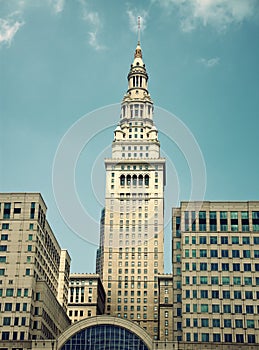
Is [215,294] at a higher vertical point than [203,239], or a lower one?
lower

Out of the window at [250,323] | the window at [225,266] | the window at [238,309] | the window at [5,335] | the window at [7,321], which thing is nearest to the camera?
the window at [5,335]

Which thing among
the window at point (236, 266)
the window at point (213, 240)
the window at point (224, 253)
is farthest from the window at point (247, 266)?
the window at point (213, 240)

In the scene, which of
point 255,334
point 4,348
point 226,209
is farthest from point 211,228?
point 4,348

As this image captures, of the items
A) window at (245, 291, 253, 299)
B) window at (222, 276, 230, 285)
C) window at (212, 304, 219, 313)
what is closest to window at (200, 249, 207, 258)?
window at (222, 276, 230, 285)

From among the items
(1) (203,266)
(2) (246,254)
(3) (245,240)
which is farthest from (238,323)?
(3) (245,240)

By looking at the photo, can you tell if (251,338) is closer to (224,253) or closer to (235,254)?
(235,254)

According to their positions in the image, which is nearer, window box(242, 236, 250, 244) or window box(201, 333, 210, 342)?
window box(201, 333, 210, 342)

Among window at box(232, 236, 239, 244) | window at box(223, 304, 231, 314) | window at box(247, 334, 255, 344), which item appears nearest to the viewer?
window at box(247, 334, 255, 344)

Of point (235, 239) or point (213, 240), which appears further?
point (213, 240)

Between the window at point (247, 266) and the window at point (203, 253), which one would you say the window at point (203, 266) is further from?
the window at point (247, 266)

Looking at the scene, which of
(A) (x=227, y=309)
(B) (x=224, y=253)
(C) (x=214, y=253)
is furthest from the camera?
(C) (x=214, y=253)

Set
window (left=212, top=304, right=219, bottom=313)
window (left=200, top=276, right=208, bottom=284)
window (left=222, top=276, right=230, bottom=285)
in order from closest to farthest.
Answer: window (left=212, top=304, right=219, bottom=313), window (left=222, top=276, right=230, bottom=285), window (left=200, top=276, right=208, bottom=284)

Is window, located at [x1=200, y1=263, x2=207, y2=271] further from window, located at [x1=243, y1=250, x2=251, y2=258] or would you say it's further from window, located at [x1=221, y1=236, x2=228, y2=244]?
window, located at [x1=243, y1=250, x2=251, y2=258]

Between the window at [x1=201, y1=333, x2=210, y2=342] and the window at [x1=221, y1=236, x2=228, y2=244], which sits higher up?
the window at [x1=221, y1=236, x2=228, y2=244]
